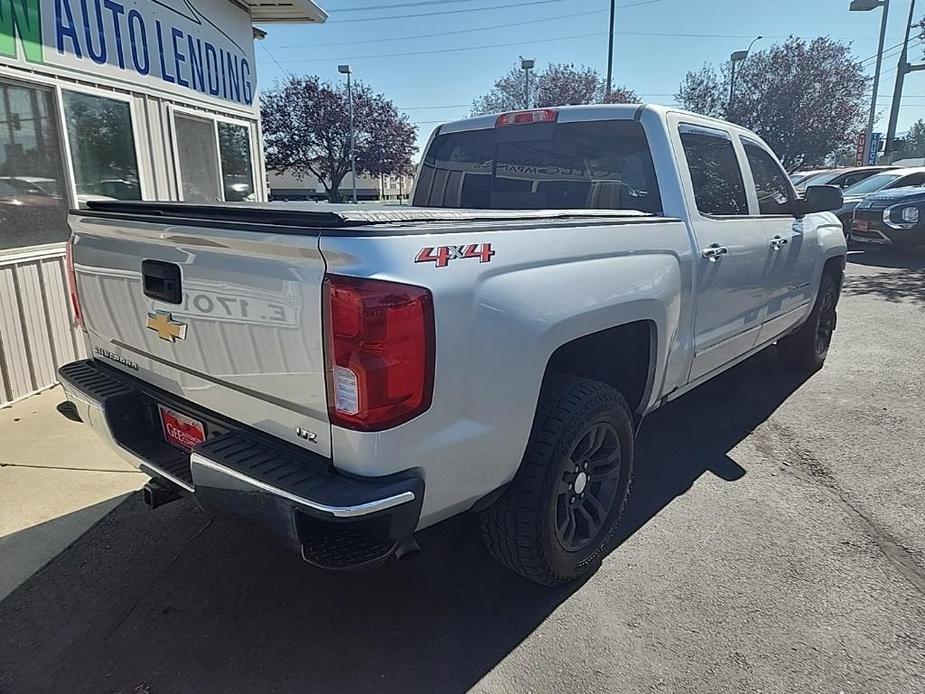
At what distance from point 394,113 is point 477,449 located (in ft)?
98.9

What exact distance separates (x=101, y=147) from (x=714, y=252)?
5239 mm

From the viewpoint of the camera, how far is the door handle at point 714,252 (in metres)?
3.31

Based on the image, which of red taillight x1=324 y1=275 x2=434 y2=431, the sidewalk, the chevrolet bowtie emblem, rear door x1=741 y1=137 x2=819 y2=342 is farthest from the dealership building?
rear door x1=741 y1=137 x2=819 y2=342

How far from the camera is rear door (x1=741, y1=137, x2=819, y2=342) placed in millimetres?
4195

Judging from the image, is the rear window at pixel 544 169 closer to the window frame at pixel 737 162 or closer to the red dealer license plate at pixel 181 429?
the window frame at pixel 737 162

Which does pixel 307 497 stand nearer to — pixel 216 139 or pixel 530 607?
pixel 530 607

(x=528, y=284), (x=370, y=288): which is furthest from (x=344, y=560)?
(x=528, y=284)

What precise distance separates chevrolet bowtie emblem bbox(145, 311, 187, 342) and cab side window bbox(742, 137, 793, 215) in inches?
142

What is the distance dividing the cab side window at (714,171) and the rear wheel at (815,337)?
1.92m

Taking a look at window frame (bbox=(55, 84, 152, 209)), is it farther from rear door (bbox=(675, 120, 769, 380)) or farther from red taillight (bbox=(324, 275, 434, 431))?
rear door (bbox=(675, 120, 769, 380))

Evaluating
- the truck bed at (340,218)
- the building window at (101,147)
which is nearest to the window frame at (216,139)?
the building window at (101,147)

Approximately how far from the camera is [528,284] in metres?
2.17

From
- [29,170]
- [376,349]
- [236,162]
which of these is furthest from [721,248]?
[236,162]

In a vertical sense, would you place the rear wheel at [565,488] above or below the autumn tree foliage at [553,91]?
below
